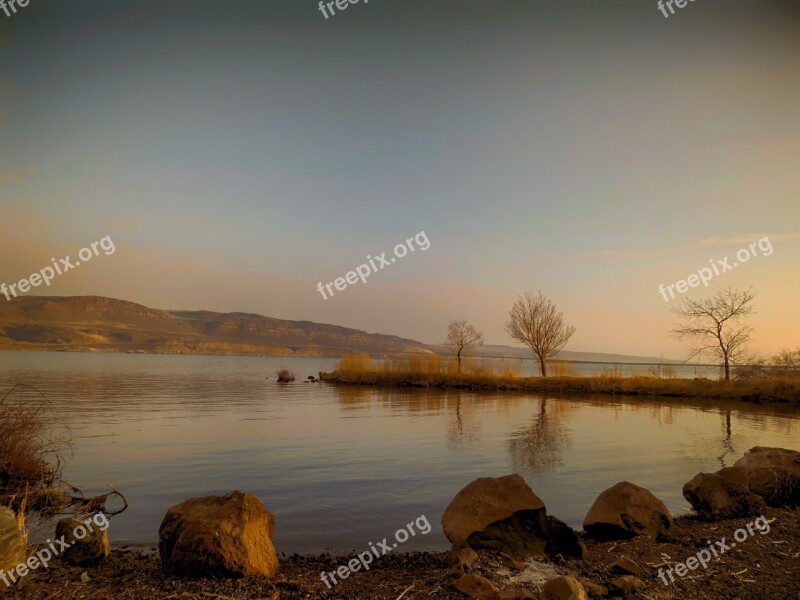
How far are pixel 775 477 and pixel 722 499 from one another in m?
1.88

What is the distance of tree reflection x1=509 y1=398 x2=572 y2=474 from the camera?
43.4 ft

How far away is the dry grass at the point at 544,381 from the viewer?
1346 inches

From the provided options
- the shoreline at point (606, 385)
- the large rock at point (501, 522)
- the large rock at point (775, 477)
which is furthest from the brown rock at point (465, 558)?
the shoreline at point (606, 385)

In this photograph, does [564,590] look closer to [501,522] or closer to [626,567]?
[626,567]

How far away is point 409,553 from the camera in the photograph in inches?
277

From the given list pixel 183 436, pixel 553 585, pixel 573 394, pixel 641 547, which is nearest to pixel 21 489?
pixel 183 436

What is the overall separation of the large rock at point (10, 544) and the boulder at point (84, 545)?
64 centimetres

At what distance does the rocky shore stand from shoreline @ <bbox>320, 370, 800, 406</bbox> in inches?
1271

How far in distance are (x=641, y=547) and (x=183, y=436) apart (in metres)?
15.9

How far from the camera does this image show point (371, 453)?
14906 millimetres

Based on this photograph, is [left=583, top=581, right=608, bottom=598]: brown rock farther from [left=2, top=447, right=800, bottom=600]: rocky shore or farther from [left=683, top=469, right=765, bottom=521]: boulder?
[left=683, top=469, right=765, bottom=521]: boulder

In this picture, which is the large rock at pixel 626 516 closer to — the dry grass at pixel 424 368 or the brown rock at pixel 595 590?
the brown rock at pixel 595 590

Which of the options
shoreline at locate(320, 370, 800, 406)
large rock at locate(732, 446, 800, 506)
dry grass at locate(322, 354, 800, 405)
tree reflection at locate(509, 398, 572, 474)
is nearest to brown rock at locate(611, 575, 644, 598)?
large rock at locate(732, 446, 800, 506)

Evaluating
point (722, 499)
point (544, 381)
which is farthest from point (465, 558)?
point (544, 381)
